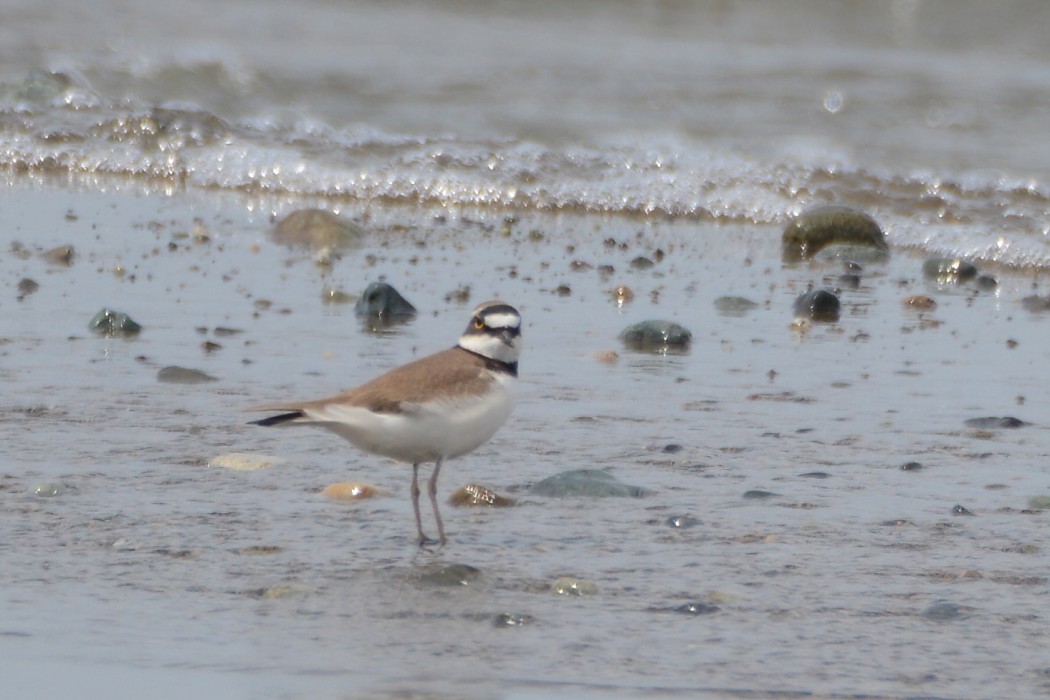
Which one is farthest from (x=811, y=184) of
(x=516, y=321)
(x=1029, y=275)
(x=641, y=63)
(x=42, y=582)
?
(x=42, y=582)

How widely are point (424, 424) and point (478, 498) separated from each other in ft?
1.79

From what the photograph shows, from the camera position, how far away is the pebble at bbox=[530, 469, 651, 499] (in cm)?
504

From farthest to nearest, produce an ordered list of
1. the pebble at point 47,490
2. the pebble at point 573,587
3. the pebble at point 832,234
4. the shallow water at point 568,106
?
1. the shallow water at point 568,106
2. the pebble at point 832,234
3. the pebble at point 47,490
4. the pebble at point 573,587

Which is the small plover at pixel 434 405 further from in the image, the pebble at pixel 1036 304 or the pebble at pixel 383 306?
the pebble at pixel 1036 304

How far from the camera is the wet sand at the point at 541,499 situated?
12.0ft

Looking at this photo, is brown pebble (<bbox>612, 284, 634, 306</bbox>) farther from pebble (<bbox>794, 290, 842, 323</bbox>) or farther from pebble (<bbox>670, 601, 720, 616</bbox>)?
pebble (<bbox>670, 601, 720, 616</bbox>)

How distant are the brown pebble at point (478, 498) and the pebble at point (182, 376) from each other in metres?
1.76

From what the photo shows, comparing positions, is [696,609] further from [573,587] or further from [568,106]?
[568,106]

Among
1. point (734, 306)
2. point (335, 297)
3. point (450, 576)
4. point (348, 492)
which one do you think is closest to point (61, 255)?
point (335, 297)

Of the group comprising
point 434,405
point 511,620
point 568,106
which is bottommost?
point 511,620

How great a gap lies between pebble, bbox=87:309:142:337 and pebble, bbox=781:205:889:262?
4.41m

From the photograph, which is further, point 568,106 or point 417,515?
point 568,106

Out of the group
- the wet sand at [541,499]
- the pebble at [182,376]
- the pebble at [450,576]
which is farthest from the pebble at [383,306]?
the pebble at [450,576]

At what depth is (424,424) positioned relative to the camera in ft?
15.0
